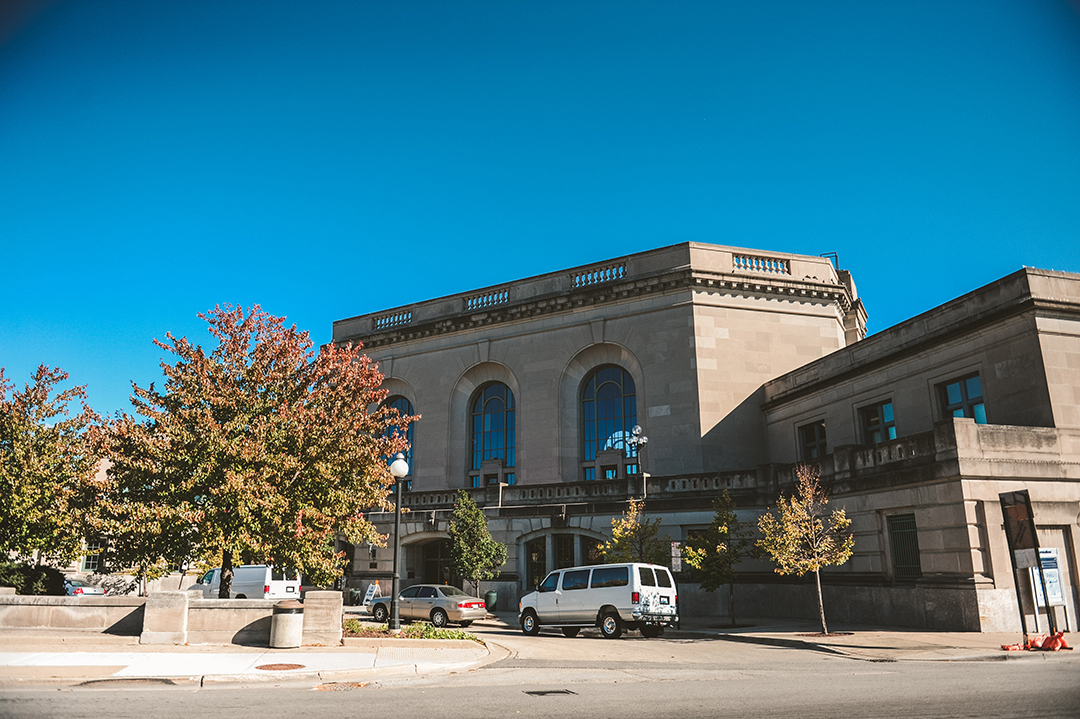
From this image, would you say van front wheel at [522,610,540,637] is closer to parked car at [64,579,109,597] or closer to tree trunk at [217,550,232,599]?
tree trunk at [217,550,232,599]

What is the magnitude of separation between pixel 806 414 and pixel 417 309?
2394 cm

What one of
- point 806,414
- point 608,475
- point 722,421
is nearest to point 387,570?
point 608,475

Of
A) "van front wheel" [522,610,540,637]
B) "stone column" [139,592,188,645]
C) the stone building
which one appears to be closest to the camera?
"stone column" [139,592,188,645]

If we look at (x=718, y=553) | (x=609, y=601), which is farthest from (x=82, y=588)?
(x=718, y=553)

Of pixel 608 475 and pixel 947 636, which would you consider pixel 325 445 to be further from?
pixel 608 475

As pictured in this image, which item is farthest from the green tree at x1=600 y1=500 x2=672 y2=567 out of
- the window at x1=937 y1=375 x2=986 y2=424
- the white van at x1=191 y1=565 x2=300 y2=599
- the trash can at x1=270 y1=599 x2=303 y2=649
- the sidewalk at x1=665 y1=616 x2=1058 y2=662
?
the white van at x1=191 y1=565 x2=300 y2=599

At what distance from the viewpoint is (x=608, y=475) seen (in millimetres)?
36594

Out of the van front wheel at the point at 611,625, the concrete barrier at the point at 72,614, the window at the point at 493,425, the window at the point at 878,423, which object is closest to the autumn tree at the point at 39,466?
the concrete barrier at the point at 72,614

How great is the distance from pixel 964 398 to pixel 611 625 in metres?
14.2

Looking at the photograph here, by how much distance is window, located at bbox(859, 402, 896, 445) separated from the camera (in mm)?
27250

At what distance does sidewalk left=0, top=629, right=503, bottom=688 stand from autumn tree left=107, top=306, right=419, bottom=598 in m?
2.69

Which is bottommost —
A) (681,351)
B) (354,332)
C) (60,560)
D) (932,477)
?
(60,560)

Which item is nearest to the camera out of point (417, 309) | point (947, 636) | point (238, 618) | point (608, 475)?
point (238, 618)

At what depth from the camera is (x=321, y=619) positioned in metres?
16.6
